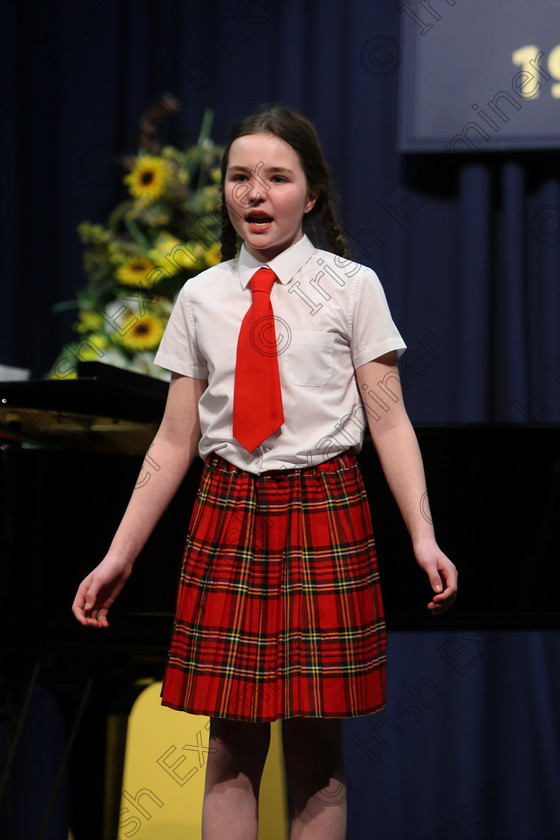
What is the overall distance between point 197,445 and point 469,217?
1.44 m

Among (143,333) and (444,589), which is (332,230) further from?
(143,333)

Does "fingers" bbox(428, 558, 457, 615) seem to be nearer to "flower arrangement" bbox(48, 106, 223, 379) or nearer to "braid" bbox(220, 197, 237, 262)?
"braid" bbox(220, 197, 237, 262)

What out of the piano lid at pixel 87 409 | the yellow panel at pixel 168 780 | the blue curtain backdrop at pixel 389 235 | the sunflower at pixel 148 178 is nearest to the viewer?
the piano lid at pixel 87 409

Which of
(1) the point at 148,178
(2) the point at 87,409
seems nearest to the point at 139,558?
(2) the point at 87,409

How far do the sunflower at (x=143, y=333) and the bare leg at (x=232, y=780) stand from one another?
3.58 feet

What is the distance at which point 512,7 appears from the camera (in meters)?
2.53

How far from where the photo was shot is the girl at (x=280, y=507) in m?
1.24

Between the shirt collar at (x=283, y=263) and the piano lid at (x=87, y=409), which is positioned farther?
the piano lid at (x=87, y=409)

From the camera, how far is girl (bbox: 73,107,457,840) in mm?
1238

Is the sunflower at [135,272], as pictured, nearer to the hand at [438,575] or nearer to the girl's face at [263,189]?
the girl's face at [263,189]

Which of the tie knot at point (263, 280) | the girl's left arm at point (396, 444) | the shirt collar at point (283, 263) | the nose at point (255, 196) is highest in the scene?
the nose at point (255, 196)

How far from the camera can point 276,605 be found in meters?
1.25

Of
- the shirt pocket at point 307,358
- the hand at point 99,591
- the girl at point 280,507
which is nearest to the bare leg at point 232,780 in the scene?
the girl at point 280,507

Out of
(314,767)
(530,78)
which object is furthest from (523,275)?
(314,767)
